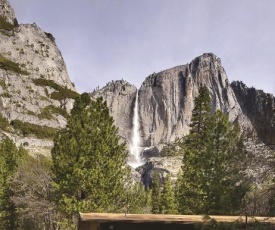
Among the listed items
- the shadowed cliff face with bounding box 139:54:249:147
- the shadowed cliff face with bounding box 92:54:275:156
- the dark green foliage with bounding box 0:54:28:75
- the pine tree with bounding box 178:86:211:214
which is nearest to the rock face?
the dark green foliage with bounding box 0:54:28:75

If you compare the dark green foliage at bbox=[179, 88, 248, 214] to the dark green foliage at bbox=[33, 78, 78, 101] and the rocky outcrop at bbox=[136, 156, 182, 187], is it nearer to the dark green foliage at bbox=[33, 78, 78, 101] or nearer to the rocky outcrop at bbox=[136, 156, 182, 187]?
the rocky outcrop at bbox=[136, 156, 182, 187]

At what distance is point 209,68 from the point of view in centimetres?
19588

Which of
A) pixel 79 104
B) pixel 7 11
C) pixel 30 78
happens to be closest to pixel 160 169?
pixel 30 78

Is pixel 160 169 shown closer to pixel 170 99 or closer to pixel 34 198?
pixel 170 99

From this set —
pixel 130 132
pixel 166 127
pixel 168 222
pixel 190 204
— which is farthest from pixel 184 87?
pixel 168 222

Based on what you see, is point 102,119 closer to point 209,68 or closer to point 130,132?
point 130,132

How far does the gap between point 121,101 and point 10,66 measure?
3207 inches

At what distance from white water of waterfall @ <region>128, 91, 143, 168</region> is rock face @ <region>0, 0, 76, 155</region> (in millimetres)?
47955

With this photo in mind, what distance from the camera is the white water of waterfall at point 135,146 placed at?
172 metres

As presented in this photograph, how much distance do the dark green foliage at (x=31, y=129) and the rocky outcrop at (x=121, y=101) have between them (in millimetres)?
85141

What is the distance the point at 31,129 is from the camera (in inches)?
3730

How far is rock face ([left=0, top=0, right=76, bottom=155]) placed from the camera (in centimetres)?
10161

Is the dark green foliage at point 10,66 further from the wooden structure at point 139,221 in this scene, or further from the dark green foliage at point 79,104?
Answer: the wooden structure at point 139,221

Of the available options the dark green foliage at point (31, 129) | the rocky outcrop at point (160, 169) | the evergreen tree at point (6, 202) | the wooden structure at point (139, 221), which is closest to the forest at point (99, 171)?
the evergreen tree at point (6, 202)
